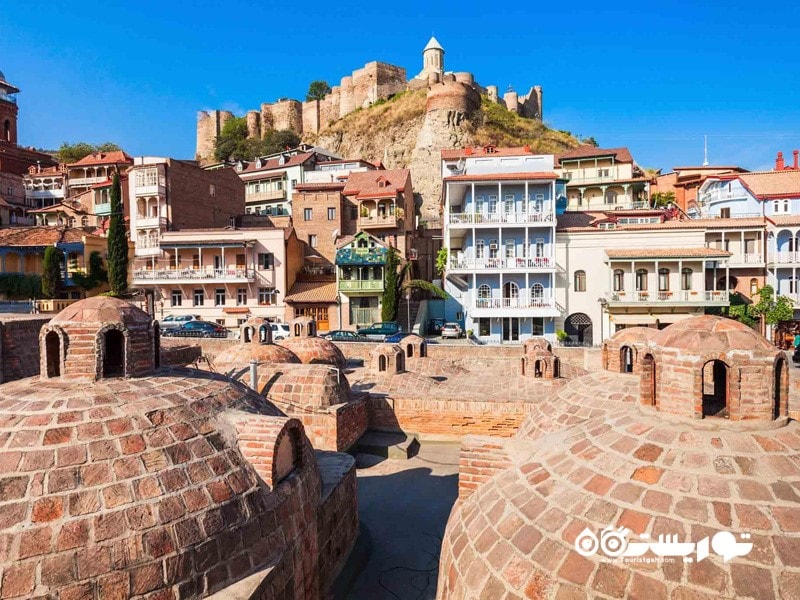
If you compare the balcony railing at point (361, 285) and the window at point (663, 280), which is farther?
the balcony railing at point (361, 285)

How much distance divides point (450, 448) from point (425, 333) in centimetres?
2007

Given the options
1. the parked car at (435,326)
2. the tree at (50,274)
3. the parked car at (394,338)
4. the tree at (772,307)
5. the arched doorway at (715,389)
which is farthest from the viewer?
the tree at (50,274)

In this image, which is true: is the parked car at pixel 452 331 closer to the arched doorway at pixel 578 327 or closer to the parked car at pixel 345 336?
the parked car at pixel 345 336

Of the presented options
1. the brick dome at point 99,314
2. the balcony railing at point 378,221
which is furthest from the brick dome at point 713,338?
the balcony railing at point 378,221

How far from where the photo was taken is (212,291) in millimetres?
38250

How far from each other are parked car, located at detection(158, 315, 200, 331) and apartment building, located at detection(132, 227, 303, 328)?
0.78 m

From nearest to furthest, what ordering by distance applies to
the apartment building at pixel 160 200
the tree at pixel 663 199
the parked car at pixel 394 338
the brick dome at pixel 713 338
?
the brick dome at pixel 713 338
the parked car at pixel 394 338
the apartment building at pixel 160 200
the tree at pixel 663 199

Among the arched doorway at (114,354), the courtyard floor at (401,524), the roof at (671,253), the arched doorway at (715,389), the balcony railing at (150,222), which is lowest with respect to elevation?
the courtyard floor at (401,524)

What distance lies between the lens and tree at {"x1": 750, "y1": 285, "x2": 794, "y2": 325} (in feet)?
104

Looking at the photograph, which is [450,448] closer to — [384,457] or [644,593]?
[384,457]

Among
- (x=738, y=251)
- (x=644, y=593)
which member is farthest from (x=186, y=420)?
(x=738, y=251)

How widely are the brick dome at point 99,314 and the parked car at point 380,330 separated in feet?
80.9

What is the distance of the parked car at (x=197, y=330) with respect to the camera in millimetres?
32562

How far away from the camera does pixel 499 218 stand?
33.1 metres
